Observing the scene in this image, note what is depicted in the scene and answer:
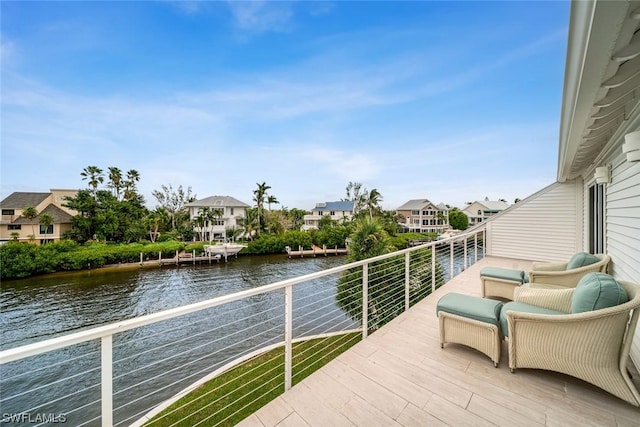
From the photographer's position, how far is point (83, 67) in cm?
963

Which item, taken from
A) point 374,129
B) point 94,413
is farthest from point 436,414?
point 374,129

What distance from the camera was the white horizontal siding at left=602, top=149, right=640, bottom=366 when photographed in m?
2.42

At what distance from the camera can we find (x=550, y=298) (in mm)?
2572

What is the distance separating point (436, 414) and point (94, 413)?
762 centimetres

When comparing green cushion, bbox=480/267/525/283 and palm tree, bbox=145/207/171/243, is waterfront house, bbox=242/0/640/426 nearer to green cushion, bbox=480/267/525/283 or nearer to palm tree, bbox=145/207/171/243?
green cushion, bbox=480/267/525/283

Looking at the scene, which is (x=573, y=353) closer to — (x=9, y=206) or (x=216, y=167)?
(x=216, y=167)

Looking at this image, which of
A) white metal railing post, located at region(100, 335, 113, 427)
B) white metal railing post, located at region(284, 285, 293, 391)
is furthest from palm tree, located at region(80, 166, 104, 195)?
white metal railing post, located at region(100, 335, 113, 427)

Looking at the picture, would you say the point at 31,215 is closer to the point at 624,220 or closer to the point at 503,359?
the point at 503,359

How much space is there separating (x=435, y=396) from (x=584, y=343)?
1.21 metres

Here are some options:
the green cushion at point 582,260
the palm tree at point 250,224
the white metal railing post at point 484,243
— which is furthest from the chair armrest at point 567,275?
the palm tree at point 250,224

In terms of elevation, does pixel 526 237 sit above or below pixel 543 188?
below

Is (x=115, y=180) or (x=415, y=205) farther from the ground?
(x=115, y=180)

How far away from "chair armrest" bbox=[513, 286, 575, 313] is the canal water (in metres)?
2.14

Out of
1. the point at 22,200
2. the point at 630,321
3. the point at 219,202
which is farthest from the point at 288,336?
the point at 22,200
